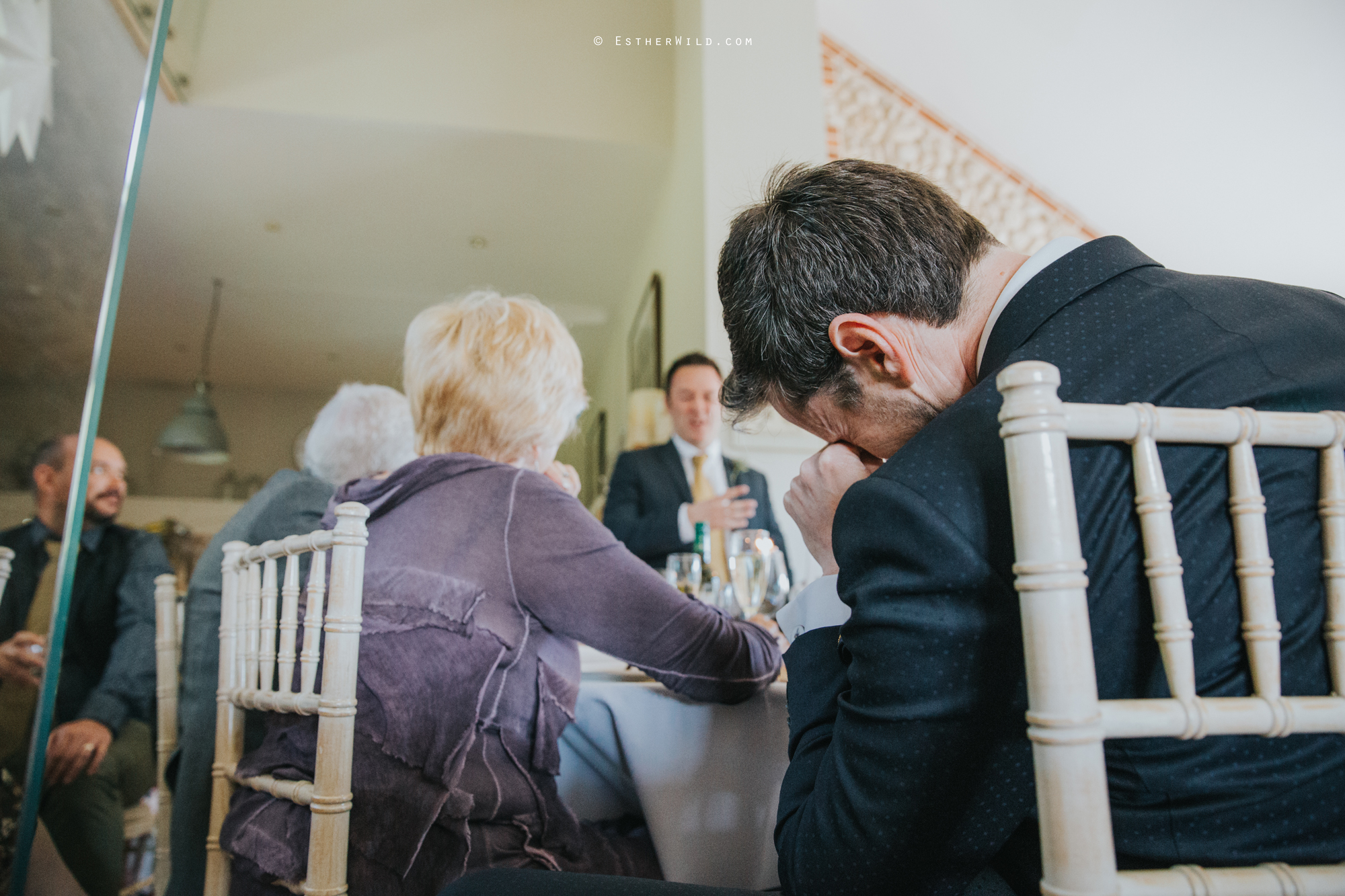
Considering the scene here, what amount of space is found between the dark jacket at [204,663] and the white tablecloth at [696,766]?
822mm

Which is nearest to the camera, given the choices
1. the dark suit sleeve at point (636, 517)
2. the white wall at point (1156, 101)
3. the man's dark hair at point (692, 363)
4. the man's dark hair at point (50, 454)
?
the man's dark hair at point (50, 454)

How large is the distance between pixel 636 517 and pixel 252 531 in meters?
1.42

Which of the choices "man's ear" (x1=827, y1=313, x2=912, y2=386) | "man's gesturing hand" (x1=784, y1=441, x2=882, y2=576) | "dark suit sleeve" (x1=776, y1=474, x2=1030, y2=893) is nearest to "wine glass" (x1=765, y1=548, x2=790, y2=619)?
"man's gesturing hand" (x1=784, y1=441, x2=882, y2=576)

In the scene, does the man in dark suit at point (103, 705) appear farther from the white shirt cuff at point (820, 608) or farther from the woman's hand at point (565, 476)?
the white shirt cuff at point (820, 608)

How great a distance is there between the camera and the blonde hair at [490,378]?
4.21ft

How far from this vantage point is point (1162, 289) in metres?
0.60

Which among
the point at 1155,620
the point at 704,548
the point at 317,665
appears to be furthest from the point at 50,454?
the point at 1155,620

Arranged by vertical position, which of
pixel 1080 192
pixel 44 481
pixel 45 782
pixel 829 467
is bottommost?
pixel 45 782

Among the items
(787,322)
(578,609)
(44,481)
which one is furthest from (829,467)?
(44,481)

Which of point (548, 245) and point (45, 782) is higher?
point (548, 245)

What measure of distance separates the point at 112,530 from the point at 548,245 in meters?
3.31

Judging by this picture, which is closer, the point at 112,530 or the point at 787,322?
the point at 787,322

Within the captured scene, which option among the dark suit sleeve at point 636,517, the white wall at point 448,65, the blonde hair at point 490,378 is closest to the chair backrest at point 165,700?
the blonde hair at point 490,378

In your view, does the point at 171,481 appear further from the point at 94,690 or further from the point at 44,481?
the point at 44,481
